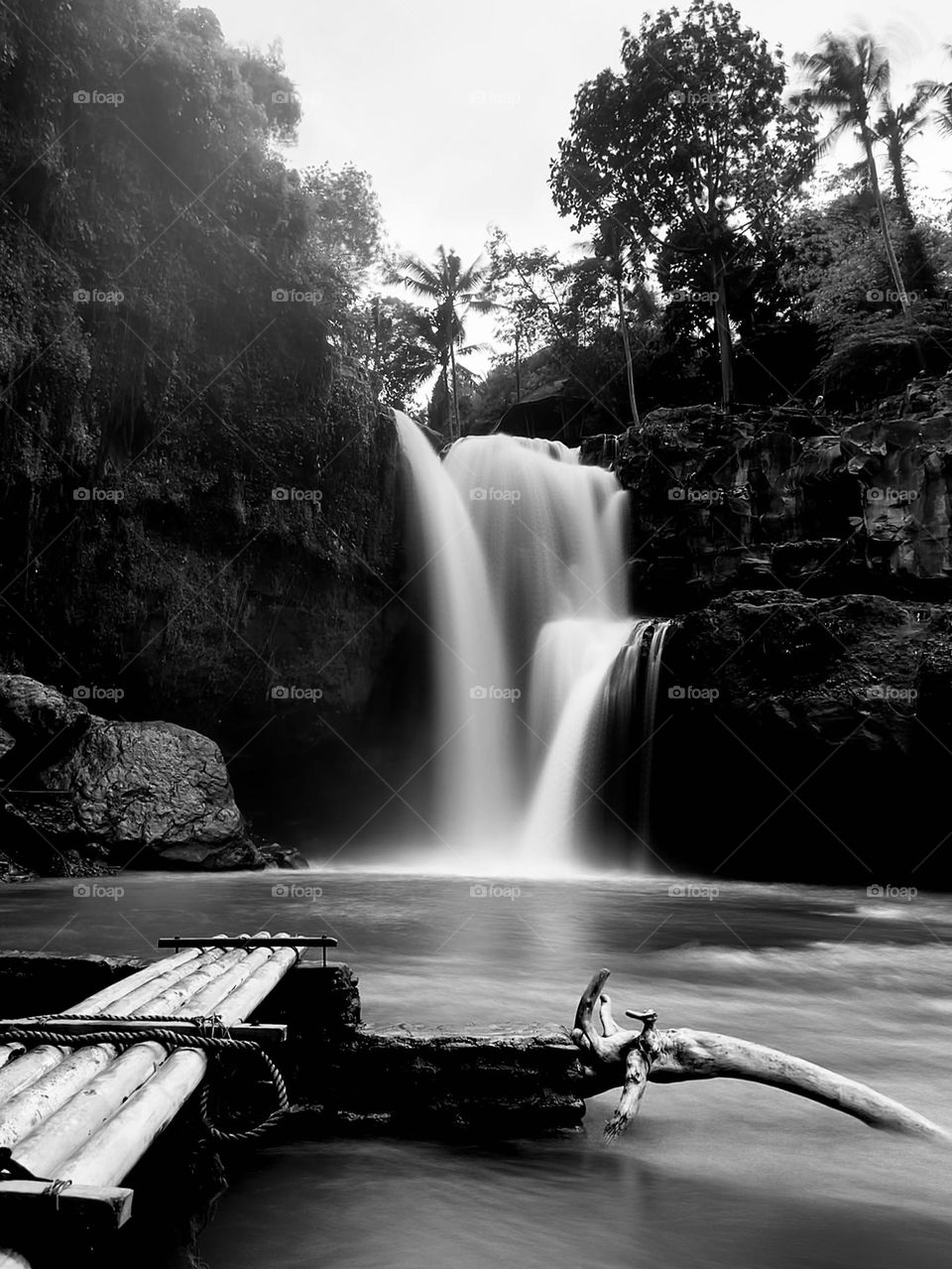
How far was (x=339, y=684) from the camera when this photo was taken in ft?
54.4

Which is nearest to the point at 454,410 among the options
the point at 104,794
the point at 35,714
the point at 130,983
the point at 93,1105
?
the point at 35,714

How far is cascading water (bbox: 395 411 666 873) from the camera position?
49.9 feet

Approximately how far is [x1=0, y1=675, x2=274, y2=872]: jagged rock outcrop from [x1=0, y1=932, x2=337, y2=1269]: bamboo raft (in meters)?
9.10

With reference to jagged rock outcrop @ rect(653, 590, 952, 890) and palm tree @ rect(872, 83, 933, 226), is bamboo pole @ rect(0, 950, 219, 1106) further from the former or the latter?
palm tree @ rect(872, 83, 933, 226)

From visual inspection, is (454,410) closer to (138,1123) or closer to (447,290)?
(447,290)

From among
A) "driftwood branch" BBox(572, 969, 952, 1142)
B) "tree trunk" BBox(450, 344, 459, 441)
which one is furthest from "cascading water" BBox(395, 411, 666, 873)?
"tree trunk" BBox(450, 344, 459, 441)

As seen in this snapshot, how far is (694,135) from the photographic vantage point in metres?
28.1

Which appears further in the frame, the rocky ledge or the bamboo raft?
the rocky ledge

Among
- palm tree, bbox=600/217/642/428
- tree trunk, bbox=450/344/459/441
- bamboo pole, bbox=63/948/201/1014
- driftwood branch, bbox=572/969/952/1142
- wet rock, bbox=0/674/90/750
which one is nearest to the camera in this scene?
bamboo pole, bbox=63/948/201/1014

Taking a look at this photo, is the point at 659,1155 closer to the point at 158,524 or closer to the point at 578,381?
the point at 158,524

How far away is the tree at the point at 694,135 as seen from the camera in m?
28.0

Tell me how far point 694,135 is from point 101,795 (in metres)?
25.6

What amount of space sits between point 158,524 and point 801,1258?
1385 cm

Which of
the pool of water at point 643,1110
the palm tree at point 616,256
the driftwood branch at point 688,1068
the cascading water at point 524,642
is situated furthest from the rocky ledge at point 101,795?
the palm tree at point 616,256
